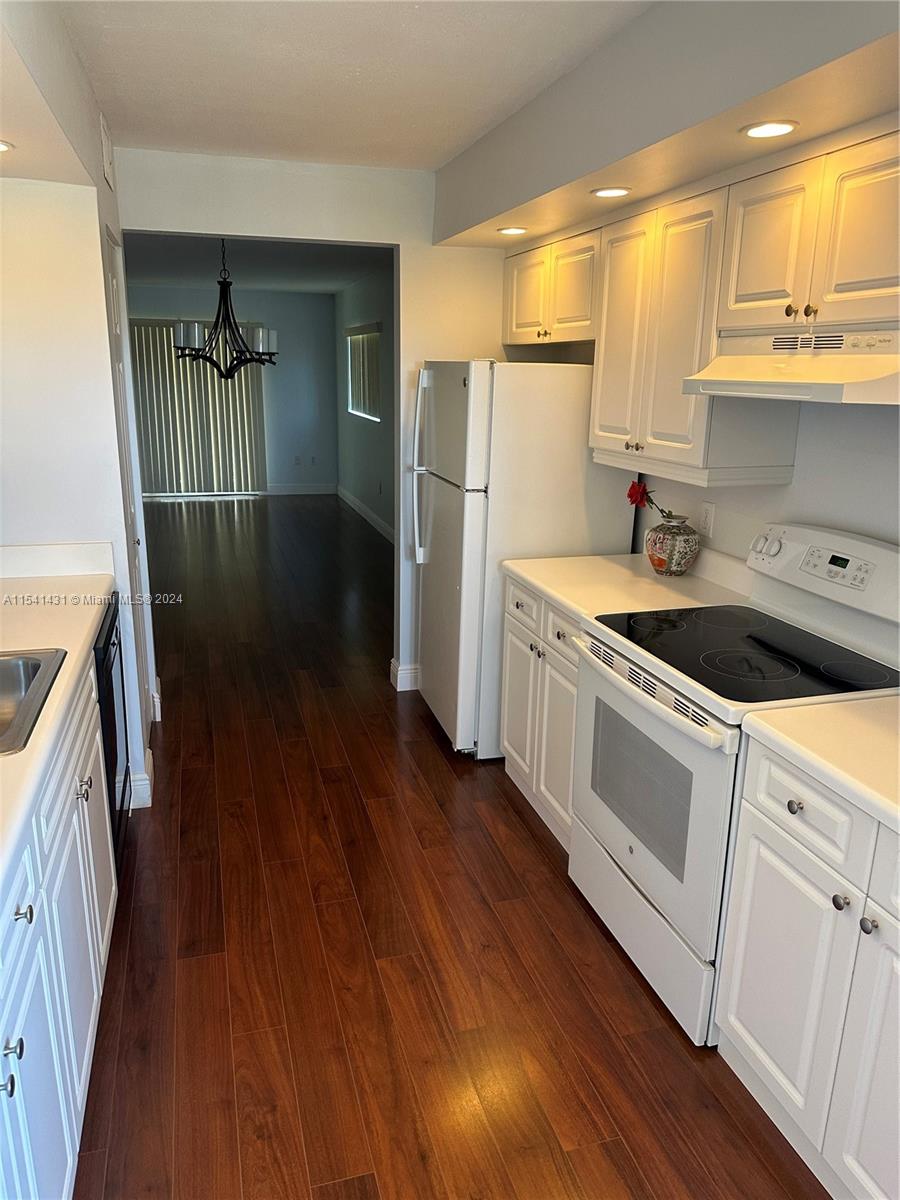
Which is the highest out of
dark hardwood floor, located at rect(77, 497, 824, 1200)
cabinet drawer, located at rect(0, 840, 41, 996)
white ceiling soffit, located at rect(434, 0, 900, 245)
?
white ceiling soffit, located at rect(434, 0, 900, 245)

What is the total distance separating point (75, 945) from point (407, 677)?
106 inches

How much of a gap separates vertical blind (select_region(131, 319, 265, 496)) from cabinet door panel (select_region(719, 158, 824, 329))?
9111 mm

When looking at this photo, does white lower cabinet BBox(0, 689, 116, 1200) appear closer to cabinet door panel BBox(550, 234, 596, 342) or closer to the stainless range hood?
the stainless range hood

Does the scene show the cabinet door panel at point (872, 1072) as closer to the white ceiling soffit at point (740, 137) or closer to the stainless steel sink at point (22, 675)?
the white ceiling soffit at point (740, 137)

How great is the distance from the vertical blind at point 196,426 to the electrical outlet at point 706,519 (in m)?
8.64

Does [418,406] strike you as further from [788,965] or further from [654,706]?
[788,965]

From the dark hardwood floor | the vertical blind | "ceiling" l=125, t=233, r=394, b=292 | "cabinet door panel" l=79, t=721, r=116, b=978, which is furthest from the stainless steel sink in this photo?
the vertical blind

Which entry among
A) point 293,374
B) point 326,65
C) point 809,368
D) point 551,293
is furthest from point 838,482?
point 293,374

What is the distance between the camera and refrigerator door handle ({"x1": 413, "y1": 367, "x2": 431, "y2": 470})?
12.5ft

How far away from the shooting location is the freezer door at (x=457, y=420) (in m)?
3.26

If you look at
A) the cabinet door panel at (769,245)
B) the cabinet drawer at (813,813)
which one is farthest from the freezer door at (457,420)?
the cabinet drawer at (813,813)

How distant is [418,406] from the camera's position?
12.7 feet

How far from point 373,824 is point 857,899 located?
1917mm

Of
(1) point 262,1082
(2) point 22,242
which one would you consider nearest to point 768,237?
(2) point 22,242
